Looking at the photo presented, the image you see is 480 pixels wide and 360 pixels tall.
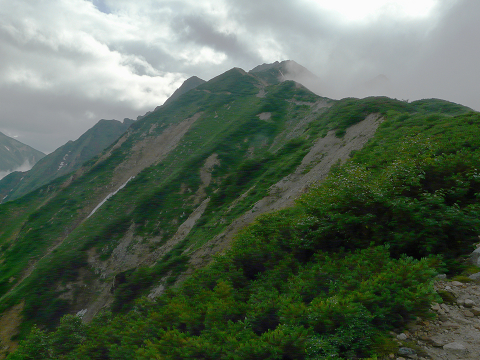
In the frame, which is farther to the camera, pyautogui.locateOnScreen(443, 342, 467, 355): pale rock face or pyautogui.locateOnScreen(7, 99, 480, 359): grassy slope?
pyautogui.locateOnScreen(7, 99, 480, 359): grassy slope

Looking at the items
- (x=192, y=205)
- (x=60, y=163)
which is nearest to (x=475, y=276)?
(x=192, y=205)

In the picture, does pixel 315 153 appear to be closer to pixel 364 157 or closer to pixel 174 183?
pixel 364 157

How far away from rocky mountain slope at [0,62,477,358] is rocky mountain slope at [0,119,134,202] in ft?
313

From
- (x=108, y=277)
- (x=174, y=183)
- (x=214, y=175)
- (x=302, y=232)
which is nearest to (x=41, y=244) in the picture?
(x=108, y=277)

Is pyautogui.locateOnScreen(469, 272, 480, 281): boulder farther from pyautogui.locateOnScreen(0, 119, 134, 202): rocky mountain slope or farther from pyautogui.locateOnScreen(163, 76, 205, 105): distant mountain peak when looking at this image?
pyautogui.locateOnScreen(163, 76, 205, 105): distant mountain peak

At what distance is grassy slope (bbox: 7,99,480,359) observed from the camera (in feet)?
21.9

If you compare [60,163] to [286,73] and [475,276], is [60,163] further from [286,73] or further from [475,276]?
[475,276]

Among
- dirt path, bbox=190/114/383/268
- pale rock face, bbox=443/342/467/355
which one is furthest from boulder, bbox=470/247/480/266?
dirt path, bbox=190/114/383/268

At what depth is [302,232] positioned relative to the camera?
42.0 feet

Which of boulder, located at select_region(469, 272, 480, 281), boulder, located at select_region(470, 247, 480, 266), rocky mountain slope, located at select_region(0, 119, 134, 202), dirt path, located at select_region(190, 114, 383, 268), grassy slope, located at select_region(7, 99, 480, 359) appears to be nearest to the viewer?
grassy slope, located at select_region(7, 99, 480, 359)

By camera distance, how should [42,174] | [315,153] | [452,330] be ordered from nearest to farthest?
[452,330], [315,153], [42,174]

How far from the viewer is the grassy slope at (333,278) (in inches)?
263

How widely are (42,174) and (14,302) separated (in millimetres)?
169650

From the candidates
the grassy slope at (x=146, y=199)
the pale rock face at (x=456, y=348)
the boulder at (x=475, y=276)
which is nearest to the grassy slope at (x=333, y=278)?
the boulder at (x=475, y=276)
